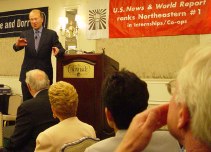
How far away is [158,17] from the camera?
235 inches

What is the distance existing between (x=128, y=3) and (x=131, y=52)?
0.88m

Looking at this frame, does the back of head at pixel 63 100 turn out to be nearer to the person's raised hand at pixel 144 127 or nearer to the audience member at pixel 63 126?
the audience member at pixel 63 126

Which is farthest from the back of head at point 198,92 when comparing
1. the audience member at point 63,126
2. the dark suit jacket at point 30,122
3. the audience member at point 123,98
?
the dark suit jacket at point 30,122

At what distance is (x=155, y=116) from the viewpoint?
917mm

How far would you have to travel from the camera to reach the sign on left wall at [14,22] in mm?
7317

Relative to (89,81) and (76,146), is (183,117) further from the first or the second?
(89,81)

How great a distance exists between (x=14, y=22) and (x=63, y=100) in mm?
5612

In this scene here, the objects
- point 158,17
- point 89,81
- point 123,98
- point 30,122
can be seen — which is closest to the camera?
point 123,98

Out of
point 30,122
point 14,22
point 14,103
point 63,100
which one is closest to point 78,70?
point 30,122

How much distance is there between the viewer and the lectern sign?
3.17 meters

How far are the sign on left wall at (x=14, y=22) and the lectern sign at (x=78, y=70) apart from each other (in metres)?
4.09

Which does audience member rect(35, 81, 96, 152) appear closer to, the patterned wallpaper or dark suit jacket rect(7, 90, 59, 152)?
dark suit jacket rect(7, 90, 59, 152)

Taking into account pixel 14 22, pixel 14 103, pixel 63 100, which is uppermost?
pixel 14 22

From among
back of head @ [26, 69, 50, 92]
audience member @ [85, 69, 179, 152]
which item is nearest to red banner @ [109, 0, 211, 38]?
back of head @ [26, 69, 50, 92]
